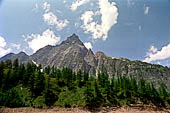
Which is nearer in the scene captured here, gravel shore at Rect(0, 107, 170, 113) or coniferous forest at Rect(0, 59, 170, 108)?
gravel shore at Rect(0, 107, 170, 113)

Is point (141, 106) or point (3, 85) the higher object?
point (3, 85)

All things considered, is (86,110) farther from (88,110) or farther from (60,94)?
(60,94)

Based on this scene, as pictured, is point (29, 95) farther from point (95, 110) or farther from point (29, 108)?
point (95, 110)

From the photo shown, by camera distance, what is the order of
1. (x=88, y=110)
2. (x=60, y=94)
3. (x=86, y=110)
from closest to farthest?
(x=86, y=110)
(x=88, y=110)
(x=60, y=94)

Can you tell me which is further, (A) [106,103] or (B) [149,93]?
(B) [149,93]

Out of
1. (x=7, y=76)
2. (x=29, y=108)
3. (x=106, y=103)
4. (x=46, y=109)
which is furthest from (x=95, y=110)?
(x=7, y=76)

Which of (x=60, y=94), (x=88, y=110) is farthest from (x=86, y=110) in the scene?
(x=60, y=94)

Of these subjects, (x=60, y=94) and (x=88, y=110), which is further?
(x=60, y=94)

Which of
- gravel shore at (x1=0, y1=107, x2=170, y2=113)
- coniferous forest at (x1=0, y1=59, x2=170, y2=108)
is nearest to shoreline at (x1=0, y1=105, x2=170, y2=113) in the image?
gravel shore at (x1=0, y1=107, x2=170, y2=113)

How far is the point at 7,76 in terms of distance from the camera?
223 feet

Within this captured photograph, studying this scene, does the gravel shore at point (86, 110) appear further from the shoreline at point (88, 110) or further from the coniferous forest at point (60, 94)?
the coniferous forest at point (60, 94)

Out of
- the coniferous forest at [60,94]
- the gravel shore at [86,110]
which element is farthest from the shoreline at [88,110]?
the coniferous forest at [60,94]

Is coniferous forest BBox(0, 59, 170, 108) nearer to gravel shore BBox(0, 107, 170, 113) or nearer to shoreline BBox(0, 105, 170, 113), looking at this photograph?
shoreline BBox(0, 105, 170, 113)

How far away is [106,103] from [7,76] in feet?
127
